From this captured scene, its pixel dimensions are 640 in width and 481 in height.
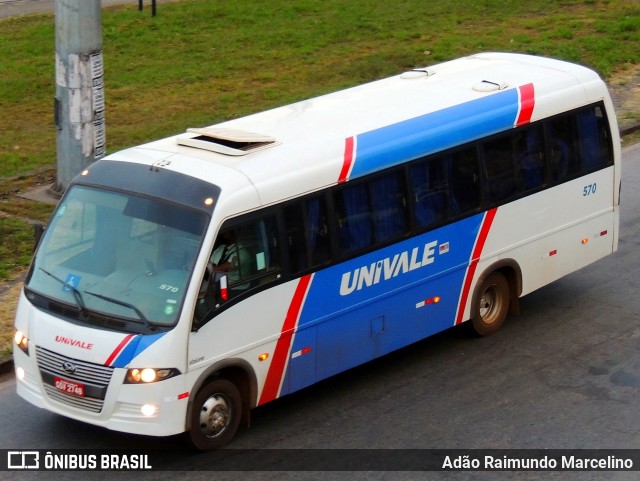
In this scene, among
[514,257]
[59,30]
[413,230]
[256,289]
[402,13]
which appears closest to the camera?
[256,289]

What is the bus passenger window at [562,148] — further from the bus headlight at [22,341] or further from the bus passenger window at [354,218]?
the bus headlight at [22,341]

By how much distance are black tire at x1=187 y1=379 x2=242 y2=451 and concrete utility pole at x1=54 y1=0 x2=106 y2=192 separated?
6.33 meters

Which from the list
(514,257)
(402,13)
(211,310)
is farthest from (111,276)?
(402,13)

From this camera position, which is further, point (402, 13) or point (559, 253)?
point (402, 13)

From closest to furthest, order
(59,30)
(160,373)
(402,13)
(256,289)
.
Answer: (160,373)
(256,289)
(59,30)
(402,13)

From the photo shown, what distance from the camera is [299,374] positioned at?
1027cm

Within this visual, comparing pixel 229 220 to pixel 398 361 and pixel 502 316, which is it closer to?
pixel 398 361

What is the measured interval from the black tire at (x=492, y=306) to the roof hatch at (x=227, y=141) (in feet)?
10.2

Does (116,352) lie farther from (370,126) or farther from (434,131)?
(434,131)

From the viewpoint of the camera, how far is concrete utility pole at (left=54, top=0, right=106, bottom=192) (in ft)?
48.1

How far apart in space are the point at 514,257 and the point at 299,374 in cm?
314

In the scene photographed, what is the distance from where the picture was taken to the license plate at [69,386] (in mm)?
9227

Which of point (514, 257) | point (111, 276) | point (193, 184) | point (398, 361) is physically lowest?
point (398, 361)

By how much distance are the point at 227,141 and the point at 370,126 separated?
4.52ft
